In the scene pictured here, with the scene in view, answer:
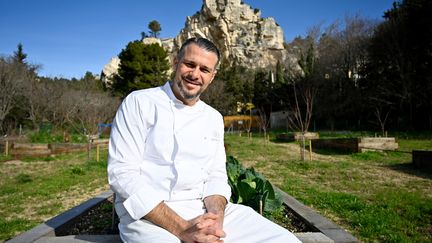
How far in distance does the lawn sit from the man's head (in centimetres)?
256

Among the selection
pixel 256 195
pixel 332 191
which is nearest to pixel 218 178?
pixel 256 195

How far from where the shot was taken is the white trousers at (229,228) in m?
1.58

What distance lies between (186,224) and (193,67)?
99cm

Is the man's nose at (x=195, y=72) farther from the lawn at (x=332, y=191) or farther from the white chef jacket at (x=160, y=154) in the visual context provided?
the lawn at (x=332, y=191)

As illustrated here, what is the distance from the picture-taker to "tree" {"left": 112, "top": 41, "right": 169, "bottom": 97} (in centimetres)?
3528

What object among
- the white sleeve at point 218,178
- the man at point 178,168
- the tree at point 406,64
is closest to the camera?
the man at point 178,168

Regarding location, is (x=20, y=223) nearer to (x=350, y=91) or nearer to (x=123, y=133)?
(x=123, y=133)

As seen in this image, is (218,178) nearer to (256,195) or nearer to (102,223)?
(256,195)

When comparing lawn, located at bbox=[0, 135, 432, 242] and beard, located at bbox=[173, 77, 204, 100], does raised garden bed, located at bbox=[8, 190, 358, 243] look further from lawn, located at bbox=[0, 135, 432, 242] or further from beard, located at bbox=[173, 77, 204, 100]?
beard, located at bbox=[173, 77, 204, 100]

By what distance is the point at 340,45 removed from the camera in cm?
2950

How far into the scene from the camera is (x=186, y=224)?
162cm

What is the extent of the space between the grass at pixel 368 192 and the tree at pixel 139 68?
28.0m

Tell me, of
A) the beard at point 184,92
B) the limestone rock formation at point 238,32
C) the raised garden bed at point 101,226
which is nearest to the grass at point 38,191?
the raised garden bed at point 101,226

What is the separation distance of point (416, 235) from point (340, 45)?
29.5 m
